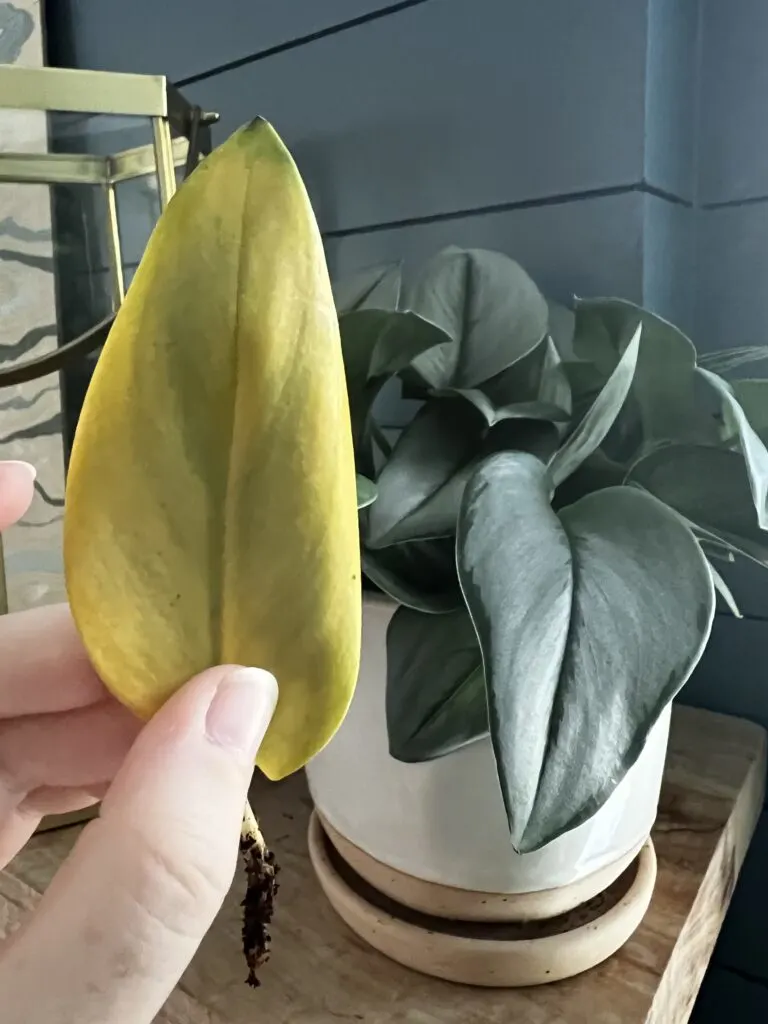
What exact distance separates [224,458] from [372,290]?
1.07ft

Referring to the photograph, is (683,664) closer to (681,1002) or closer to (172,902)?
(172,902)

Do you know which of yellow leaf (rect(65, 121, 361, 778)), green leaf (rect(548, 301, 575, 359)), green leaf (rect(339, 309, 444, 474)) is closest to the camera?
yellow leaf (rect(65, 121, 361, 778))

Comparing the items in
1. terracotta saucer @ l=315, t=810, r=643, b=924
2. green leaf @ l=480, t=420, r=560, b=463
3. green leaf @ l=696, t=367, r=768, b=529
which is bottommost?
terracotta saucer @ l=315, t=810, r=643, b=924

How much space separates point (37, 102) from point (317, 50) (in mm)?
358

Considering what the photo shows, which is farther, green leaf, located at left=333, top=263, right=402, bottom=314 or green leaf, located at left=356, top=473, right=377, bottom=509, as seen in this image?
green leaf, located at left=333, top=263, right=402, bottom=314

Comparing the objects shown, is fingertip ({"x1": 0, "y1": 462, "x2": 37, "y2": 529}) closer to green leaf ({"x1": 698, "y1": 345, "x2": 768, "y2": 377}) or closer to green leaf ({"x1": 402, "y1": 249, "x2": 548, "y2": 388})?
green leaf ({"x1": 402, "y1": 249, "x2": 548, "y2": 388})

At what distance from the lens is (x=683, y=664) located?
0.26m

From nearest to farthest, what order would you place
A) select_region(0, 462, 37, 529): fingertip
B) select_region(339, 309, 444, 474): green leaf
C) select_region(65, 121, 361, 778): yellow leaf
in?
select_region(65, 121, 361, 778): yellow leaf → select_region(0, 462, 37, 529): fingertip → select_region(339, 309, 444, 474): green leaf

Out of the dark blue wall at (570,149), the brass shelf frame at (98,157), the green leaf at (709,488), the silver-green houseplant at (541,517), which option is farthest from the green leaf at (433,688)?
the dark blue wall at (570,149)

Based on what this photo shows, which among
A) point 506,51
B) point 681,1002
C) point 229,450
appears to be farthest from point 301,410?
point 506,51

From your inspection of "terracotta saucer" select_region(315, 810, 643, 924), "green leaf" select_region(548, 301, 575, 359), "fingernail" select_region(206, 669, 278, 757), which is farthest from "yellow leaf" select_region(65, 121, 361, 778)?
"green leaf" select_region(548, 301, 575, 359)

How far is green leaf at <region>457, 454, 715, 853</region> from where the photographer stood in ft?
0.76

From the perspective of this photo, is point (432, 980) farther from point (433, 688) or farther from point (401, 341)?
point (401, 341)

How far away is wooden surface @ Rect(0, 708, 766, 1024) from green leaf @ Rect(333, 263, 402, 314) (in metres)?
0.32
